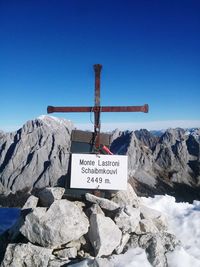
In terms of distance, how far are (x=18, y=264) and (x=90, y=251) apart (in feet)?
6.94

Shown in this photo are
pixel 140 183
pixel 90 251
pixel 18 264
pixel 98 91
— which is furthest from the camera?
pixel 140 183

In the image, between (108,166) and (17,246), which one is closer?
(17,246)

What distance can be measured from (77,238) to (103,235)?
82 cm

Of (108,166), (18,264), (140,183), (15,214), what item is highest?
(108,166)

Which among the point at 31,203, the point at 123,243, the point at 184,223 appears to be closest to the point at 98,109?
the point at 31,203

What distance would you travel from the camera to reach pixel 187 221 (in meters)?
11.7

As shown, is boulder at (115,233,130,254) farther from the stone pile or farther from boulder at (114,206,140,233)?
boulder at (114,206,140,233)

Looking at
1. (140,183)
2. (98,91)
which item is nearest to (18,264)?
(98,91)

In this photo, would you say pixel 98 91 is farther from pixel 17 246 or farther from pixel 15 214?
pixel 15 214

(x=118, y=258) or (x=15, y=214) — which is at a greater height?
(x=118, y=258)

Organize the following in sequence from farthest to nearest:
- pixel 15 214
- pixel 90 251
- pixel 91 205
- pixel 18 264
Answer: pixel 15 214
pixel 91 205
pixel 90 251
pixel 18 264

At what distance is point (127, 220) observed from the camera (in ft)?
31.1

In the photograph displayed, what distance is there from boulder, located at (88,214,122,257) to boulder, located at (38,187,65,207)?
60.9 inches

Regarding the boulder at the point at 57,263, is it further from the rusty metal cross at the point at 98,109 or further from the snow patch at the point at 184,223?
the rusty metal cross at the point at 98,109
